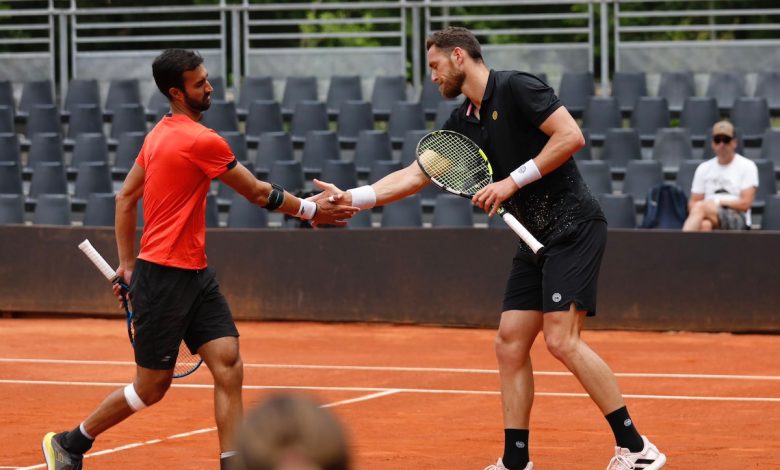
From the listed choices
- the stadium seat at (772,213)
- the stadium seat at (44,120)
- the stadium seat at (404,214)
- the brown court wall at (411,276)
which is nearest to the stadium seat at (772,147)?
the stadium seat at (772,213)

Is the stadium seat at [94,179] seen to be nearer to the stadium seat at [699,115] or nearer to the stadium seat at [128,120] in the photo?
the stadium seat at [128,120]

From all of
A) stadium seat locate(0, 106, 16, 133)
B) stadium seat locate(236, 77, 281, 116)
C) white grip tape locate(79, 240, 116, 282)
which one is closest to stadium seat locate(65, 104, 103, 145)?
stadium seat locate(0, 106, 16, 133)

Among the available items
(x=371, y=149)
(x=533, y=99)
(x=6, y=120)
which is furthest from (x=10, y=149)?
(x=533, y=99)

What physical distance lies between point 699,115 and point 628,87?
1.21 metres

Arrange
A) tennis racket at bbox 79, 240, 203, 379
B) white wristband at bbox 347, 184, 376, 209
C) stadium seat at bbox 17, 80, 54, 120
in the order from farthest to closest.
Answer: stadium seat at bbox 17, 80, 54, 120
white wristband at bbox 347, 184, 376, 209
tennis racket at bbox 79, 240, 203, 379

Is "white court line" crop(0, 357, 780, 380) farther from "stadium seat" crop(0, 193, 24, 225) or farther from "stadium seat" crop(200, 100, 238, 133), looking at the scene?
"stadium seat" crop(200, 100, 238, 133)

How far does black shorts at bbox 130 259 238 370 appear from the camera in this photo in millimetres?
5938

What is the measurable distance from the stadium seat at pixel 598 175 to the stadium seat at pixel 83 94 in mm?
7064

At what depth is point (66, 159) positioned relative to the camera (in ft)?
56.7

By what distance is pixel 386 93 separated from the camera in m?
17.0

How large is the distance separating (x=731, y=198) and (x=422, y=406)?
516cm

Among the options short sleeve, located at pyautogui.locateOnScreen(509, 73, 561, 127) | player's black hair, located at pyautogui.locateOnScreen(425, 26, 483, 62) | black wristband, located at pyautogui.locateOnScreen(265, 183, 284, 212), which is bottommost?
black wristband, located at pyautogui.locateOnScreen(265, 183, 284, 212)

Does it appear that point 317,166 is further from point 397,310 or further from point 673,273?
point 673,273

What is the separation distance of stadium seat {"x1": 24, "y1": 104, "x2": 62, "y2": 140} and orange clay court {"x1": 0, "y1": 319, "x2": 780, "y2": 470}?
3.96 m
